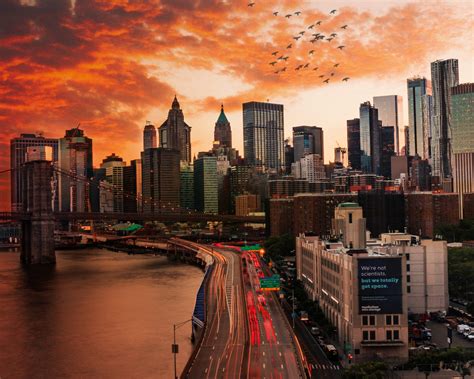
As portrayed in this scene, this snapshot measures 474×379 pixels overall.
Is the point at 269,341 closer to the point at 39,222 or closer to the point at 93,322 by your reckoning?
the point at 93,322

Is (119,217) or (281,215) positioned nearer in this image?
(281,215)

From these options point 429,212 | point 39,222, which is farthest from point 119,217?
point 429,212

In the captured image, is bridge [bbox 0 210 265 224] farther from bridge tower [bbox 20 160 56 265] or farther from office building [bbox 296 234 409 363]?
office building [bbox 296 234 409 363]

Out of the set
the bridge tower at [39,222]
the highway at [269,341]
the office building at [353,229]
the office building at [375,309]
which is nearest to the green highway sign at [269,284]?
the highway at [269,341]

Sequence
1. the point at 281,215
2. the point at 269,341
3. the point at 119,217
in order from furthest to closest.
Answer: the point at 119,217, the point at 281,215, the point at 269,341

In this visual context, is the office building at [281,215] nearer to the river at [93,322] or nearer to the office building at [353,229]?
the river at [93,322]

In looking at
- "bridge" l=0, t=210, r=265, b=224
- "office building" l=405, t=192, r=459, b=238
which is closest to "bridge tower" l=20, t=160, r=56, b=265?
"bridge" l=0, t=210, r=265, b=224

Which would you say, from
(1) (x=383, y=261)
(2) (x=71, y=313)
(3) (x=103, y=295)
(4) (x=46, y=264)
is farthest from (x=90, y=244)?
(1) (x=383, y=261)
